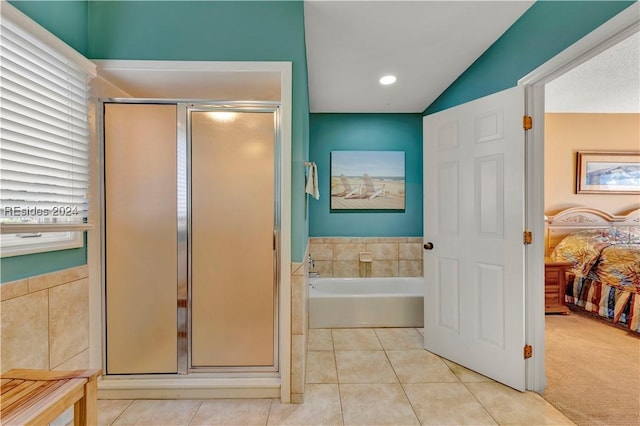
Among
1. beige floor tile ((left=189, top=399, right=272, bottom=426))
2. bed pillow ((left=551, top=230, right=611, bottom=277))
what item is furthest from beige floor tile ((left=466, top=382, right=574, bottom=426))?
bed pillow ((left=551, top=230, right=611, bottom=277))

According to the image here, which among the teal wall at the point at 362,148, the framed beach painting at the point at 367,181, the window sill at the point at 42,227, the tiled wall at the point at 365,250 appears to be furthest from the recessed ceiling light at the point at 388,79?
the window sill at the point at 42,227

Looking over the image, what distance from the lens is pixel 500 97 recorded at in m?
1.83

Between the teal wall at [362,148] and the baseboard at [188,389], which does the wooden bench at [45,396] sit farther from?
the teal wall at [362,148]

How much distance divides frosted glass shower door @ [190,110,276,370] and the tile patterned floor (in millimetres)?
280

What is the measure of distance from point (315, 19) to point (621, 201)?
16.2 feet

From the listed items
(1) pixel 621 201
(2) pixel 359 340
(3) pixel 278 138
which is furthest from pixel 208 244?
(1) pixel 621 201

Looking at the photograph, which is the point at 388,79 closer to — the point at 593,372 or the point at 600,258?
the point at 593,372

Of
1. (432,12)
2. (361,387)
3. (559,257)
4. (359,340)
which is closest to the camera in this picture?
(432,12)

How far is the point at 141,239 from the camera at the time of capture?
5.83ft

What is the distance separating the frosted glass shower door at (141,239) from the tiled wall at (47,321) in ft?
0.56

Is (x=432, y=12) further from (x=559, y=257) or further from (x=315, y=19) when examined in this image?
(x=559, y=257)

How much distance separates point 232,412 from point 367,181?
9.01ft

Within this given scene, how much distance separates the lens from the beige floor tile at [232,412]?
1.51 m

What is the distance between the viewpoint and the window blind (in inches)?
46.0
